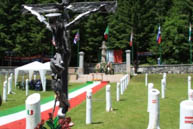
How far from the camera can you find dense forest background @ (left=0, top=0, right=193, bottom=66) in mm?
47938

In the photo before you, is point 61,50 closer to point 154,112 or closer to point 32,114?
point 32,114

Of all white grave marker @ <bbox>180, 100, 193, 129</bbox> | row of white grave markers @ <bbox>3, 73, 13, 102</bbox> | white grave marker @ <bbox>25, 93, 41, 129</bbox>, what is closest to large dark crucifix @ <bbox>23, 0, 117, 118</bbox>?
white grave marker @ <bbox>25, 93, 41, 129</bbox>

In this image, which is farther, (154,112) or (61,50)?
(61,50)

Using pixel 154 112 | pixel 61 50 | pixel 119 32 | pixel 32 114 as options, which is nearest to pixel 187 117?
pixel 154 112

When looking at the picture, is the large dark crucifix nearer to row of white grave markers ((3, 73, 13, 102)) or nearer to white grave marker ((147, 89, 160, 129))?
white grave marker ((147, 89, 160, 129))

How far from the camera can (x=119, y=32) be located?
52.6m

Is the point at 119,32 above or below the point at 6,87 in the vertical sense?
above

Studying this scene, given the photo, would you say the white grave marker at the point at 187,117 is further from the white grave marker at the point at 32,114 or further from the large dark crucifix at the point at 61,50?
the large dark crucifix at the point at 61,50

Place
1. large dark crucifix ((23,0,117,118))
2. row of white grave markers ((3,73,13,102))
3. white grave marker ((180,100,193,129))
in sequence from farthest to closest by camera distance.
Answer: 1. row of white grave markers ((3,73,13,102))
2. large dark crucifix ((23,0,117,118))
3. white grave marker ((180,100,193,129))

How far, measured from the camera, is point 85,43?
5138 cm

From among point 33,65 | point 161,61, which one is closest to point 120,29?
point 161,61

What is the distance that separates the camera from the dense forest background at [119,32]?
157 feet

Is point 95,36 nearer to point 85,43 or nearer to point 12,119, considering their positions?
A: point 85,43

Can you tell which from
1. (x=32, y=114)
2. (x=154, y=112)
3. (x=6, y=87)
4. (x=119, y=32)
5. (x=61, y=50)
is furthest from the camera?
(x=119, y=32)
